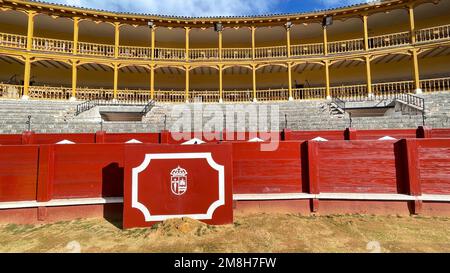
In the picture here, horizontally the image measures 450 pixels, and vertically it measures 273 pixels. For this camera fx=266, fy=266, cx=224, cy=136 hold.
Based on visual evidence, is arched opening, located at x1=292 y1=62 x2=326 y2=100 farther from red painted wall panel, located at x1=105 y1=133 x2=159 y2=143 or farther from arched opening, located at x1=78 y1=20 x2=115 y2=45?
arched opening, located at x1=78 y1=20 x2=115 y2=45

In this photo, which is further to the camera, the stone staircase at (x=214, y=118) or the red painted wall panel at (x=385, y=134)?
the stone staircase at (x=214, y=118)

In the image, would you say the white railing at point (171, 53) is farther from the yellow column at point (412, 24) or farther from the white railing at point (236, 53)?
the yellow column at point (412, 24)

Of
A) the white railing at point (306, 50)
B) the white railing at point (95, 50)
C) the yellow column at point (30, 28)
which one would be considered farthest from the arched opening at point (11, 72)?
the white railing at point (306, 50)

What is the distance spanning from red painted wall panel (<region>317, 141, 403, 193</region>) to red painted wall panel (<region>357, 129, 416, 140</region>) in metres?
4.56

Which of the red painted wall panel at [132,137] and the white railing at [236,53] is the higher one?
the white railing at [236,53]

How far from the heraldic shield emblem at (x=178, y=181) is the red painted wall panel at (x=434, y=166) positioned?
235 inches

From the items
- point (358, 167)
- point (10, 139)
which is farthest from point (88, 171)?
point (358, 167)

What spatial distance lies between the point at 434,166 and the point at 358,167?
5.91 ft

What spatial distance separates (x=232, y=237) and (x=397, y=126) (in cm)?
1072

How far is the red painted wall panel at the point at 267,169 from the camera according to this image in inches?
286

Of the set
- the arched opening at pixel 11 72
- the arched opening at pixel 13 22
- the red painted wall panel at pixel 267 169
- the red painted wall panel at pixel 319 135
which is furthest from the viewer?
the arched opening at pixel 11 72

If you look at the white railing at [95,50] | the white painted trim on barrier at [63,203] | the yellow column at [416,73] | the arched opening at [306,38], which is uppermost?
the arched opening at [306,38]
